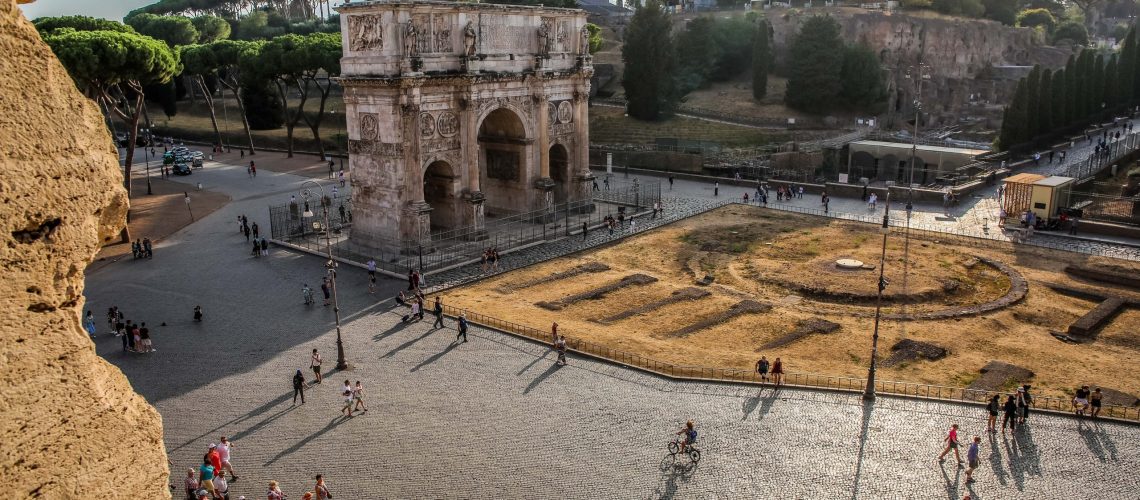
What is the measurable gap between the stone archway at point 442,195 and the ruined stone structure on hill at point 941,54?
60531mm

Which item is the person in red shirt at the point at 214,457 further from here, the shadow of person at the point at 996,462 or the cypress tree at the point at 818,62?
the cypress tree at the point at 818,62

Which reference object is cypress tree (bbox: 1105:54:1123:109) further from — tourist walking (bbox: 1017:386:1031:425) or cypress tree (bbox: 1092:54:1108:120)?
tourist walking (bbox: 1017:386:1031:425)

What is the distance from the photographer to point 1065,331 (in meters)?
31.1

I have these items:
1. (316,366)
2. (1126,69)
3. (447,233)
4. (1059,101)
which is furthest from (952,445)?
(1126,69)

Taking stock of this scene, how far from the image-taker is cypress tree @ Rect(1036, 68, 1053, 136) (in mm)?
66125

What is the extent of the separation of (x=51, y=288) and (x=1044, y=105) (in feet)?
241

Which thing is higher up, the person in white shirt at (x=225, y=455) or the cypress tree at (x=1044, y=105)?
the cypress tree at (x=1044, y=105)

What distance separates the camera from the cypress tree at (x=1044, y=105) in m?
66.1

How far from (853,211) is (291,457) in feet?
126

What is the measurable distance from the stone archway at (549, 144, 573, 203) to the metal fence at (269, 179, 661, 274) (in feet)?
4.09

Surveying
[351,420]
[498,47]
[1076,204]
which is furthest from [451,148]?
[1076,204]

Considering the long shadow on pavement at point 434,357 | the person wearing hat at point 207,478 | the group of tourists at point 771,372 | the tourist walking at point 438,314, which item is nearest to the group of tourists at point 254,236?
the tourist walking at point 438,314

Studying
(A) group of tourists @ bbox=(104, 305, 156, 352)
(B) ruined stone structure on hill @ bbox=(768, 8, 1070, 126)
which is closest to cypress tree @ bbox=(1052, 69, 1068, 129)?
(B) ruined stone structure on hill @ bbox=(768, 8, 1070, 126)

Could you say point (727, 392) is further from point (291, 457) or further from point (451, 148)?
point (451, 148)
